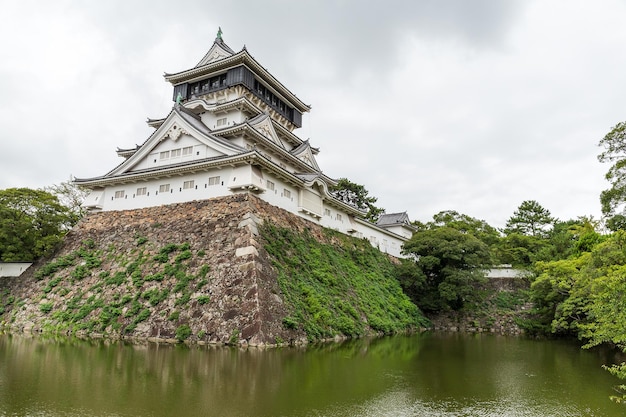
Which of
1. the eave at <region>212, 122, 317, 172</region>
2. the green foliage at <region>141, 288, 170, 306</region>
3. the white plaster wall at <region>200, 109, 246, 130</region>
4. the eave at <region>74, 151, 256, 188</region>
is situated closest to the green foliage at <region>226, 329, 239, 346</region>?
the green foliage at <region>141, 288, 170, 306</region>

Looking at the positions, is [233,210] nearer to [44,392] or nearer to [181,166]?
[181,166]

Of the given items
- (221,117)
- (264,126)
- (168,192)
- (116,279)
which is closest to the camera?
(116,279)

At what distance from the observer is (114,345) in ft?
44.2

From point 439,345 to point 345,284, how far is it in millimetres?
5076

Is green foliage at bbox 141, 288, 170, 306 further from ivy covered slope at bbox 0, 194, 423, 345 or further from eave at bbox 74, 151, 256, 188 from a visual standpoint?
eave at bbox 74, 151, 256, 188

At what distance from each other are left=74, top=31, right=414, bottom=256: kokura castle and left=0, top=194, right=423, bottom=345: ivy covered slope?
97 cm

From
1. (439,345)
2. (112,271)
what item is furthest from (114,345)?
(439,345)

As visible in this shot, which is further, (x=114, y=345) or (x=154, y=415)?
(x=114, y=345)

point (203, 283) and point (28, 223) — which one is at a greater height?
→ point (28, 223)

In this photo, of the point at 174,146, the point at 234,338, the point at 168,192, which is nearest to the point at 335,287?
the point at 234,338

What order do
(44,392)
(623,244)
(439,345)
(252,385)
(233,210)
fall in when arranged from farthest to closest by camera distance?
(233,210) < (439,345) < (623,244) < (252,385) < (44,392)

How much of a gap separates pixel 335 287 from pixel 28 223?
16.1m

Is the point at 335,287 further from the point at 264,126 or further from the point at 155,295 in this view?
the point at 264,126

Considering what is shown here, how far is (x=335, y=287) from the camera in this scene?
63.4 ft
